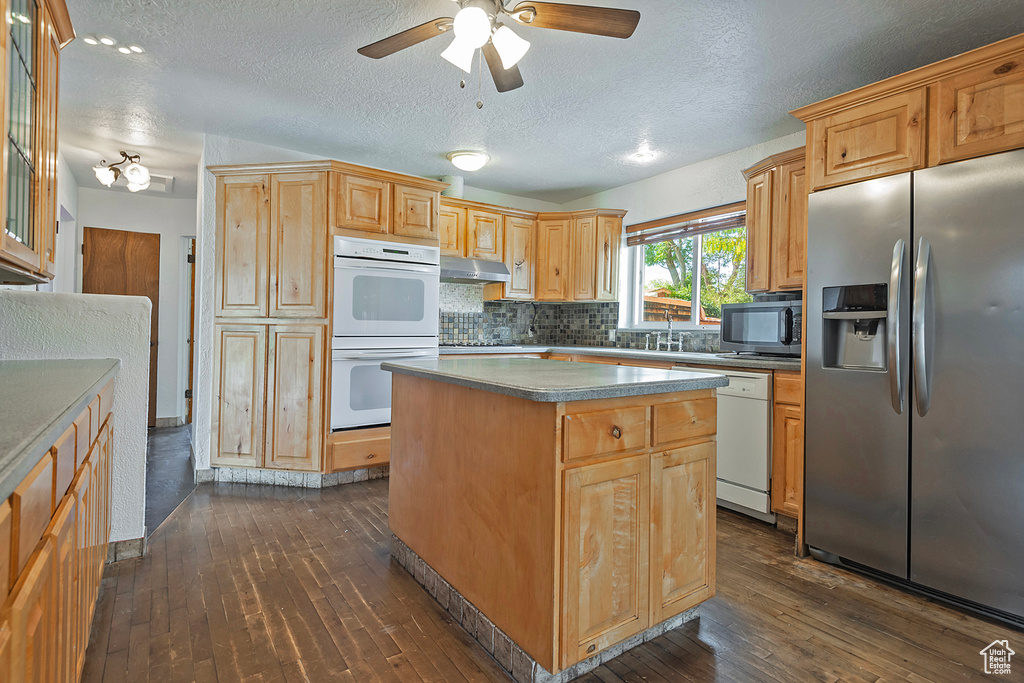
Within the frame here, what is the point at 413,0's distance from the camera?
7.38 ft

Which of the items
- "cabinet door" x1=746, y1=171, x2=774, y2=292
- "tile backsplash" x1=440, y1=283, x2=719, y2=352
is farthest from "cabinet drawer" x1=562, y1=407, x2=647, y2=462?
"tile backsplash" x1=440, y1=283, x2=719, y2=352

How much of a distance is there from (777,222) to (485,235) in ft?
8.48

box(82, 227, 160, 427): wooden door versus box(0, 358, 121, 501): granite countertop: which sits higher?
box(82, 227, 160, 427): wooden door

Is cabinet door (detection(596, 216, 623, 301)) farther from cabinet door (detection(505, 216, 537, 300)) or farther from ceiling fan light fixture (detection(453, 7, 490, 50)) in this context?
ceiling fan light fixture (detection(453, 7, 490, 50))

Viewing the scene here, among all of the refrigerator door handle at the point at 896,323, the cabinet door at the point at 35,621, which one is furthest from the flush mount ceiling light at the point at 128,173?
the refrigerator door handle at the point at 896,323

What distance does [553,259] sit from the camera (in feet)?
17.3

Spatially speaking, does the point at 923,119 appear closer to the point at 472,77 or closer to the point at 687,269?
the point at 472,77

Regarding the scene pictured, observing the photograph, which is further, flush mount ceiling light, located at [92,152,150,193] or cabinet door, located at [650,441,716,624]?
flush mount ceiling light, located at [92,152,150,193]

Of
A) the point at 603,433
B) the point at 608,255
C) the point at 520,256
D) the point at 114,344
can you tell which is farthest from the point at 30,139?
the point at 608,255

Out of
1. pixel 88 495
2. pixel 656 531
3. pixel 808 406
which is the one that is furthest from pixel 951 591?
pixel 88 495

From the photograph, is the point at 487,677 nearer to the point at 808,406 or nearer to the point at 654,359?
the point at 808,406

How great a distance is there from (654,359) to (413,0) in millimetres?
2680

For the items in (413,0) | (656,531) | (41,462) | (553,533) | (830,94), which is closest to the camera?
(41,462)

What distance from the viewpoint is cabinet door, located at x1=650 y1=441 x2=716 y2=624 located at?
1.78m
